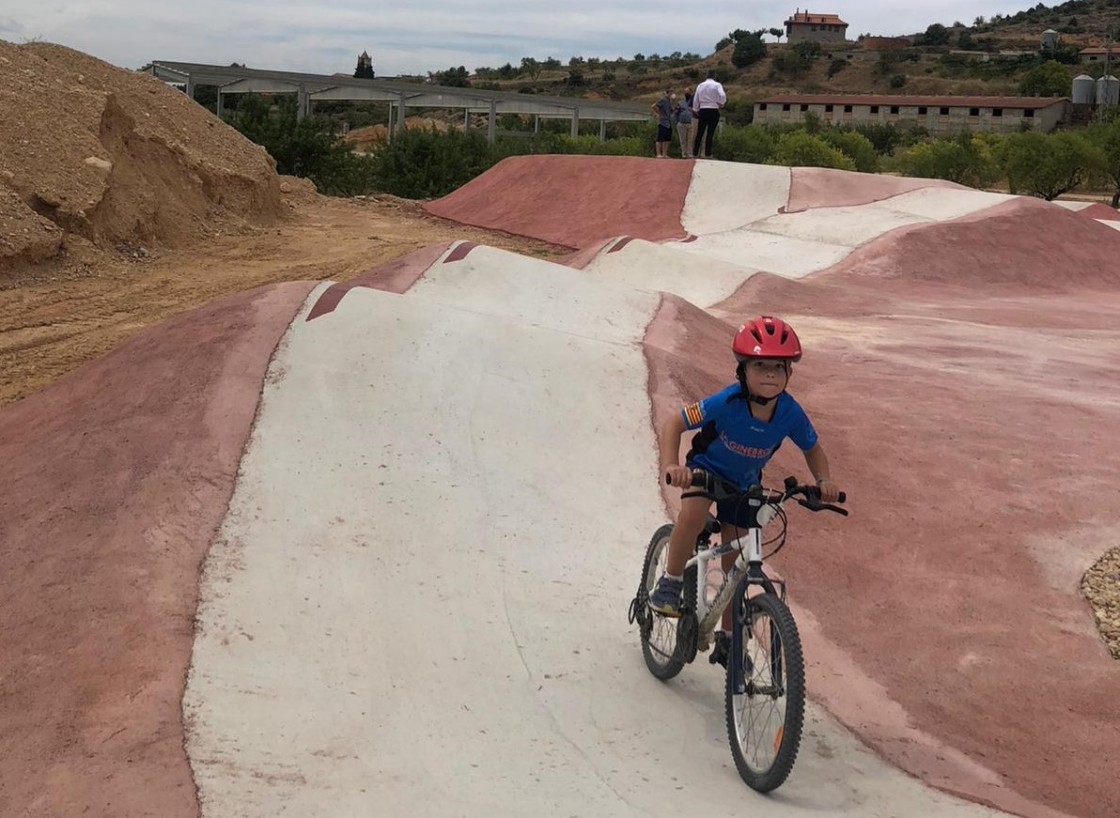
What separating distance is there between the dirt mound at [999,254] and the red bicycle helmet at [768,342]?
43.5 ft

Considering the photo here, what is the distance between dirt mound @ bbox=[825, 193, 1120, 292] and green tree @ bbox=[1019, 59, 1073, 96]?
2675 inches

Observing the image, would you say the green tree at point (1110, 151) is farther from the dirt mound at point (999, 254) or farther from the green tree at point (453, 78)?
the green tree at point (453, 78)

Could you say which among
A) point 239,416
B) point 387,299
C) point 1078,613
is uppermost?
point 387,299

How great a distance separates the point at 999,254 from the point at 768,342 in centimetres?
1567

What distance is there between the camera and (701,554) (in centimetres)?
428

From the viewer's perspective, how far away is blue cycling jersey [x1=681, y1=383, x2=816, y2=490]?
4.18m

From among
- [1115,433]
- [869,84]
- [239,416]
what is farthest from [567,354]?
[869,84]

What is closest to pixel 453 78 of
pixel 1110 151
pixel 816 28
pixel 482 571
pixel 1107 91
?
pixel 816 28

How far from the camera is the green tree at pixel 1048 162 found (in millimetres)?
29406

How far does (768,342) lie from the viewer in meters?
3.98

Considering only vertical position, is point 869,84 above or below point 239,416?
above

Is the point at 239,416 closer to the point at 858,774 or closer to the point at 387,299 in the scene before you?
the point at 387,299

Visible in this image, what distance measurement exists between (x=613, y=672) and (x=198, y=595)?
1.92m

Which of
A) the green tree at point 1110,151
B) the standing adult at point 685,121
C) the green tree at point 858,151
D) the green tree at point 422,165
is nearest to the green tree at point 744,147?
the green tree at point 858,151
